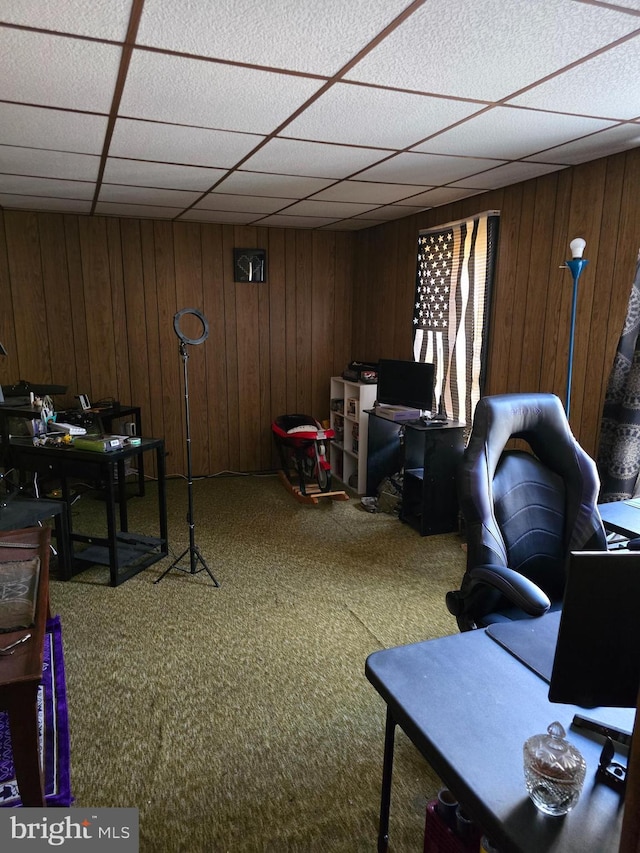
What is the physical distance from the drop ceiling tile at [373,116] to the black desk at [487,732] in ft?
6.34

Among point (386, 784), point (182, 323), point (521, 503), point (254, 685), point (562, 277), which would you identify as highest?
point (562, 277)

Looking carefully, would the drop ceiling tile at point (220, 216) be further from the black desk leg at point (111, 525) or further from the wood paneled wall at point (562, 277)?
the black desk leg at point (111, 525)

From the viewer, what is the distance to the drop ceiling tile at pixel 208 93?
1.84 metres

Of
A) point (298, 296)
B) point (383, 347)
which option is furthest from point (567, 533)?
point (298, 296)

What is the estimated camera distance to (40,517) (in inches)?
108

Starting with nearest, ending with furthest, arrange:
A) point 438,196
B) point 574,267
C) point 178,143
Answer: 1. point 178,143
2. point 574,267
3. point 438,196

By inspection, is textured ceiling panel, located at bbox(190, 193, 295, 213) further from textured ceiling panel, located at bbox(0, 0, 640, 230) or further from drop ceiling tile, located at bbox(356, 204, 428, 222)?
drop ceiling tile, located at bbox(356, 204, 428, 222)

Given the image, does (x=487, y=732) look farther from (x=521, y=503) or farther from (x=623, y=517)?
(x=623, y=517)

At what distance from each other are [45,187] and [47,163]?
697 millimetres

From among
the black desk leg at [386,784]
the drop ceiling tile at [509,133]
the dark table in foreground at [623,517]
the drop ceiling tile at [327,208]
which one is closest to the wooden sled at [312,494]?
the drop ceiling tile at [327,208]

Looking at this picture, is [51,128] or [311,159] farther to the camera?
[311,159]

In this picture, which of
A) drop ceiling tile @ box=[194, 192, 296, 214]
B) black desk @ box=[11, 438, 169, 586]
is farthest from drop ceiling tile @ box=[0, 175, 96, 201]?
black desk @ box=[11, 438, 169, 586]

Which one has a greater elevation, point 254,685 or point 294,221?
point 294,221

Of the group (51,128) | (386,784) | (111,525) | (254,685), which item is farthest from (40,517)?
Result: (386,784)
